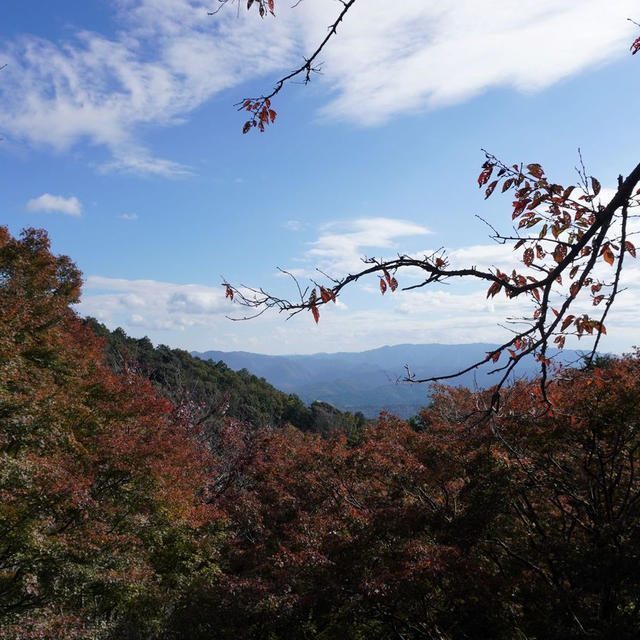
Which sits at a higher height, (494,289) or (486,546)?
(494,289)

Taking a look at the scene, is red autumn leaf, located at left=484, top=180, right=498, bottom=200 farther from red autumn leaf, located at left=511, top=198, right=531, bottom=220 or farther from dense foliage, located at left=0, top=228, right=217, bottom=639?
dense foliage, located at left=0, top=228, right=217, bottom=639

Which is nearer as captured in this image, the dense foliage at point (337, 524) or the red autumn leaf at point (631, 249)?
the red autumn leaf at point (631, 249)

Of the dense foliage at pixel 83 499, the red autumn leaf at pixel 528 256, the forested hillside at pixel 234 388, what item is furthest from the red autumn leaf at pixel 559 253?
the forested hillside at pixel 234 388

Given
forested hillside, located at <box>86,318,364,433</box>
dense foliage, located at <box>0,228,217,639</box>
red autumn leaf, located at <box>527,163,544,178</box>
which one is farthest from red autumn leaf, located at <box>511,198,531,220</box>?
forested hillside, located at <box>86,318,364,433</box>

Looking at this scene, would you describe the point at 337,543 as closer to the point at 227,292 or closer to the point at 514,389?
the point at 514,389

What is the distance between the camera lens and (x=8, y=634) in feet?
23.9

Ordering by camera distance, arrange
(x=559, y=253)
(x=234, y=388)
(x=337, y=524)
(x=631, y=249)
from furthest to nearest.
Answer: (x=234, y=388)
(x=337, y=524)
(x=559, y=253)
(x=631, y=249)

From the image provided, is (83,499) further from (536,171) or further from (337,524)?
(536,171)

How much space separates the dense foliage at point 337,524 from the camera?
5.79 m

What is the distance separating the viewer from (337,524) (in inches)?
295

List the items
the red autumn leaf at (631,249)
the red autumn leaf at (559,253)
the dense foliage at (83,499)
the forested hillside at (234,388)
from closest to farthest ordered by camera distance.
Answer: the red autumn leaf at (631,249) < the red autumn leaf at (559,253) < the dense foliage at (83,499) < the forested hillside at (234,388)

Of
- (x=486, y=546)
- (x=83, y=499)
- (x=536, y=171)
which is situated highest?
(x=536, y=171)

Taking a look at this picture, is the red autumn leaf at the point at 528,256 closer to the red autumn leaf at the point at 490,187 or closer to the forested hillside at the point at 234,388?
the red autumn leaf at the point at 490,187

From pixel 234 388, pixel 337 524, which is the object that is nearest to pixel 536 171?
pixel 337 524
